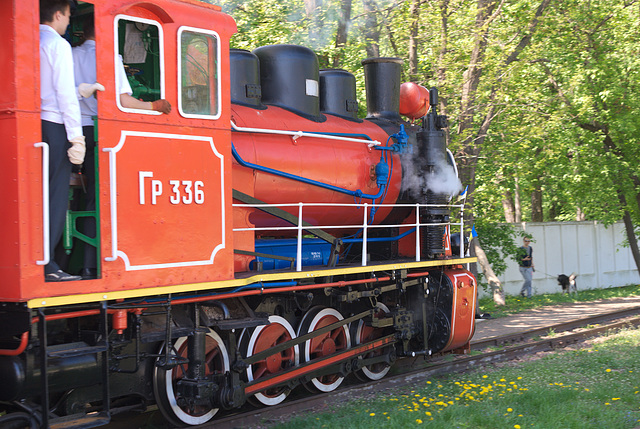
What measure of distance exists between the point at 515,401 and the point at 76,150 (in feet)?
17.1

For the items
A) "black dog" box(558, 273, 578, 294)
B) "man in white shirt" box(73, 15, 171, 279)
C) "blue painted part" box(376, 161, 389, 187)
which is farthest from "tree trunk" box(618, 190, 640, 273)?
"man in white shirt" box(73, 15, 171, 279)

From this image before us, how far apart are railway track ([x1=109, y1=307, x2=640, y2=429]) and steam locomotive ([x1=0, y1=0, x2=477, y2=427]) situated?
23 centimetres

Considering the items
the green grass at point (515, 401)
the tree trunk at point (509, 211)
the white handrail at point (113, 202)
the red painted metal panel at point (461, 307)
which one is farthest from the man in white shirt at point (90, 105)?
the tree trunk at point (509, 211)

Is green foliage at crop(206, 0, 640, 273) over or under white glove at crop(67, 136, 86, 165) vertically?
over

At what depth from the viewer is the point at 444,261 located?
29.0 feet

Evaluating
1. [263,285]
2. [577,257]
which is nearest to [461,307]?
[263,285]

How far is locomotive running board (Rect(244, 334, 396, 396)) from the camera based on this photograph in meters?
6.62

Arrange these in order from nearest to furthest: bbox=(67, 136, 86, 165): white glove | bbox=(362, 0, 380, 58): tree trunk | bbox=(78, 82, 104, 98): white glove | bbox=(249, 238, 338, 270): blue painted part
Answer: bbox=(67, 136, 86, 165): white glove
bbox=(78, 82, 104, 98): white glove
bbox=(249, 238, 338, 270): blue painted part
bbox=(362, 0, 380, 58): tree trunk

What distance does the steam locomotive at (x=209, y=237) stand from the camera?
452 centimetres

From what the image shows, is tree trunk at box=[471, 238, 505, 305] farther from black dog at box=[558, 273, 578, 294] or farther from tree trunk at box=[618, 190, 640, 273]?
tree trunk at box=[618, 190, 640, 273]

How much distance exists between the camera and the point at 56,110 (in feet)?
15.3

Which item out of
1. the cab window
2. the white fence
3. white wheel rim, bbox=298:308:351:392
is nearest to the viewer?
the cab window

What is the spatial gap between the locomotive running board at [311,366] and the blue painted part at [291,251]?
1112 millimetres

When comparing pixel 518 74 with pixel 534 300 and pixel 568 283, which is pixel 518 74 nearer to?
pixel 534 300
